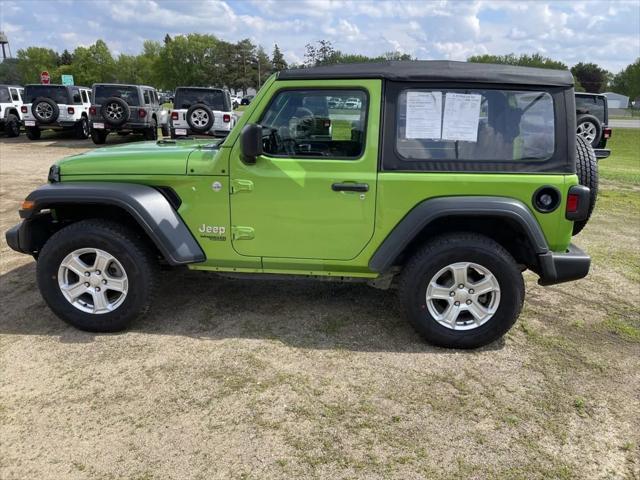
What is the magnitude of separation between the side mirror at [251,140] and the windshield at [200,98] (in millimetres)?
11596

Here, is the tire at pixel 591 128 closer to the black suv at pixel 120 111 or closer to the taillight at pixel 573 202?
the taillight at pixel 573 202

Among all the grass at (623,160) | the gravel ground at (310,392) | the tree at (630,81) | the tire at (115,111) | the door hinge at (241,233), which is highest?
the tree at (630,81)

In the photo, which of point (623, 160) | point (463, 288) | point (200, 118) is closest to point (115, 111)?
point (200, 118)

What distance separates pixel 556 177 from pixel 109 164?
3045mm

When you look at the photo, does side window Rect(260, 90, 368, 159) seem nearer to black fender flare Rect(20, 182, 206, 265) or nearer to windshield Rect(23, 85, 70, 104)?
black fender flare Rect(20, 182, 206, 265)

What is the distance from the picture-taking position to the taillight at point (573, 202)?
326cm

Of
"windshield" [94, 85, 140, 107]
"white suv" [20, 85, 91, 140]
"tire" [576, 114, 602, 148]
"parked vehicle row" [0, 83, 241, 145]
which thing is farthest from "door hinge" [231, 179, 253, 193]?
"white suv" [20, 85, 91, 140]

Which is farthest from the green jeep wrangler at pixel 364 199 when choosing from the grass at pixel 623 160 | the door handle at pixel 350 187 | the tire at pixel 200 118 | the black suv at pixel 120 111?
the black suv at pixel 120 111

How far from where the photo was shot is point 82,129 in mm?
17391

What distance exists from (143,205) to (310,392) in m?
1.65

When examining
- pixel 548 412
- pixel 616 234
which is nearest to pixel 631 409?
pixel 548 412

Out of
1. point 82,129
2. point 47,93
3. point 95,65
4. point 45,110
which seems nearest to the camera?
point 45,110

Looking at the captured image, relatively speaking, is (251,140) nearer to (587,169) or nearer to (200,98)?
(587,169)

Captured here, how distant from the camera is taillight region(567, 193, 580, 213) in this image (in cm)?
326
